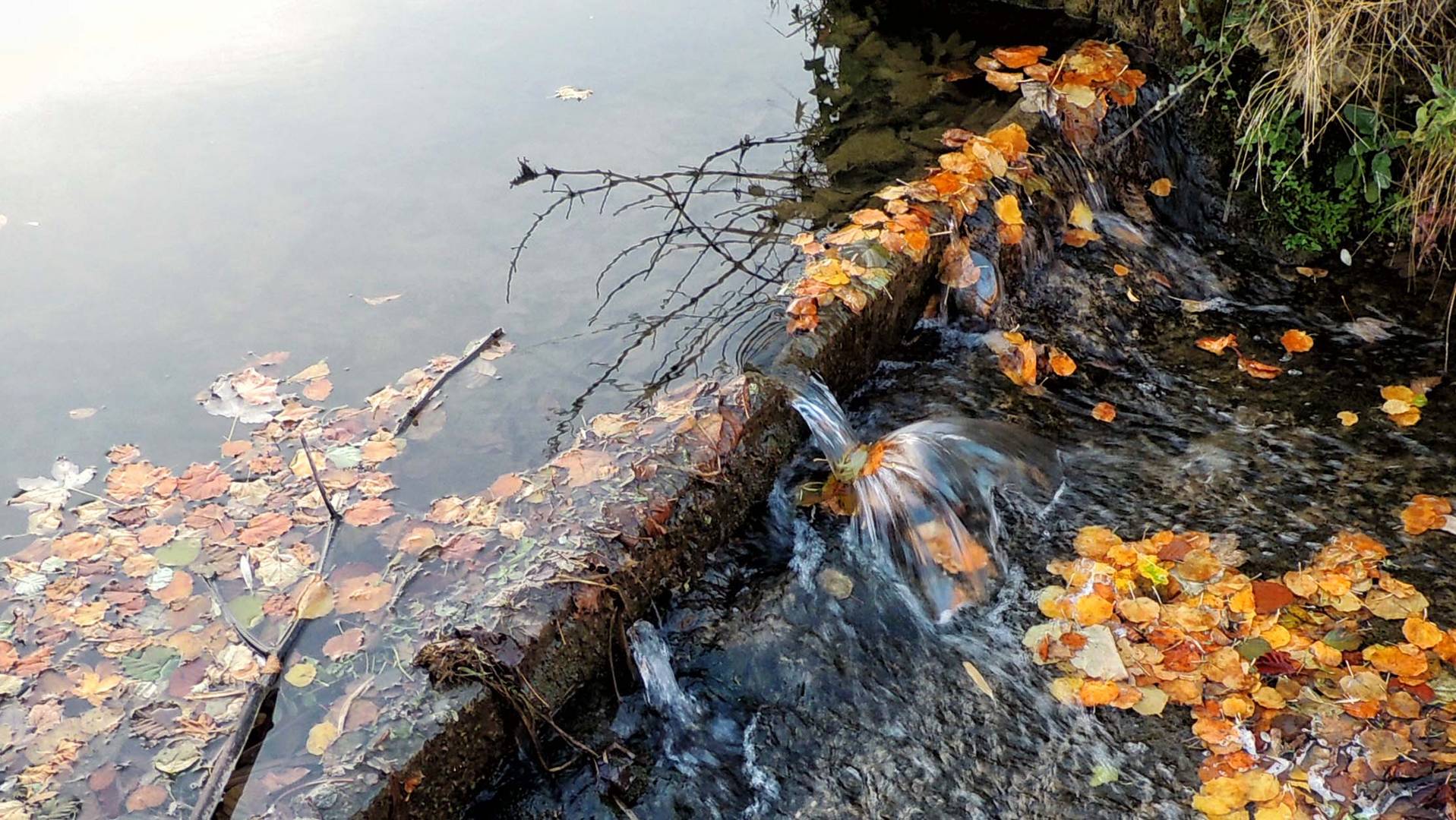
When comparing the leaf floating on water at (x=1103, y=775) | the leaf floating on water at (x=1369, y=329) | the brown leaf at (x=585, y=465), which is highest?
the leaf floating on water at (x=1369, y=329)

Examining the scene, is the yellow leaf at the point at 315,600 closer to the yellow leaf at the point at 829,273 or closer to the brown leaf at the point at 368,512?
the brown leaf at the point at 368,512

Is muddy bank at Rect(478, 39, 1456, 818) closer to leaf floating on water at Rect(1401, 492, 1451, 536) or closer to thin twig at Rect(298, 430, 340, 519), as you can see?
leaf floating on water at Rect(1401, 492, 1451, 536)

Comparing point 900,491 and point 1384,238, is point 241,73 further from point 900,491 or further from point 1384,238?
point 1384,238

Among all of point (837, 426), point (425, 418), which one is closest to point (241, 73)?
point (425, 418)

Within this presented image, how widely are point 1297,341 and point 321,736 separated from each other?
412 centimetres

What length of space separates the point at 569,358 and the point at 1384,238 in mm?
3818

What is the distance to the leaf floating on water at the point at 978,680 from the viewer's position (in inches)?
118

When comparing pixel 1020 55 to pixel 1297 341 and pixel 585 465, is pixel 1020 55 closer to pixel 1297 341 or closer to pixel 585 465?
pixel 1297 341

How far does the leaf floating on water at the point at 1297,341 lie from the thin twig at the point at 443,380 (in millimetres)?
3434

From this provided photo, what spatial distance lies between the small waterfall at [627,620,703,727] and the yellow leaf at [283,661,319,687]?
0.97m

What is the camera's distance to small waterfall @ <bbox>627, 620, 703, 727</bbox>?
3.05 m

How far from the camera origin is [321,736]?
2.78 metres

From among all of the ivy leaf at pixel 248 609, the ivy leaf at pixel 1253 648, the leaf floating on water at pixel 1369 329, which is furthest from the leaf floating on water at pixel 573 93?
the ivy leaf at pixel 1253 648

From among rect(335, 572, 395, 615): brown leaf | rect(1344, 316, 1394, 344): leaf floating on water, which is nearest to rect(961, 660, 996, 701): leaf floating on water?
rect(335, 572, 395, 615): brown leaf
